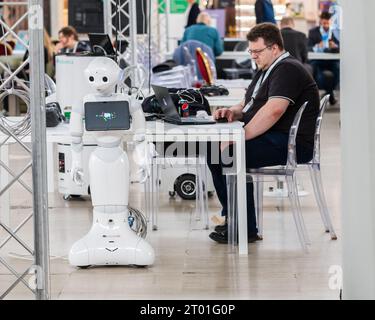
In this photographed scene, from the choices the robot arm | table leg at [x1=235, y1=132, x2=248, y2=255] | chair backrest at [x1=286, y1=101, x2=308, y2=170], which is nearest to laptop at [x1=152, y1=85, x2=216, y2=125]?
table leg at [x1=235, y1=132, x2=248, y2=255]

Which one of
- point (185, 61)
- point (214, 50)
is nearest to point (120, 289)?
point (185, 61)

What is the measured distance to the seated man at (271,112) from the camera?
5777 millimetres

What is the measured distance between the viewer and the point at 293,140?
579 cm

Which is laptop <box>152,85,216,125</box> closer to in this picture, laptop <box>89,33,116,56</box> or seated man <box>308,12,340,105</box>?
laptop <box>89,33,116,56</box>

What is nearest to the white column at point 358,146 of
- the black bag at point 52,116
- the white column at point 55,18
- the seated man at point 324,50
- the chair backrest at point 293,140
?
the chair backrest at point 293,140

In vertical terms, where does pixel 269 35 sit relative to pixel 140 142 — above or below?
above

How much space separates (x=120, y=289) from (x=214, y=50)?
8340mm

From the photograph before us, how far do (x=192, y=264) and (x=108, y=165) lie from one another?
72cm

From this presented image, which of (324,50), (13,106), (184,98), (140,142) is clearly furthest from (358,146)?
(324,50)

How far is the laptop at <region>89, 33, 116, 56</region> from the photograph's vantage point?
6418mm

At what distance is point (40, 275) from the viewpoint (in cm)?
407

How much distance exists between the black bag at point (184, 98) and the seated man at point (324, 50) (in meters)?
8.67

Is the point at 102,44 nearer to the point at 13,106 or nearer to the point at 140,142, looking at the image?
the point at 140,142
